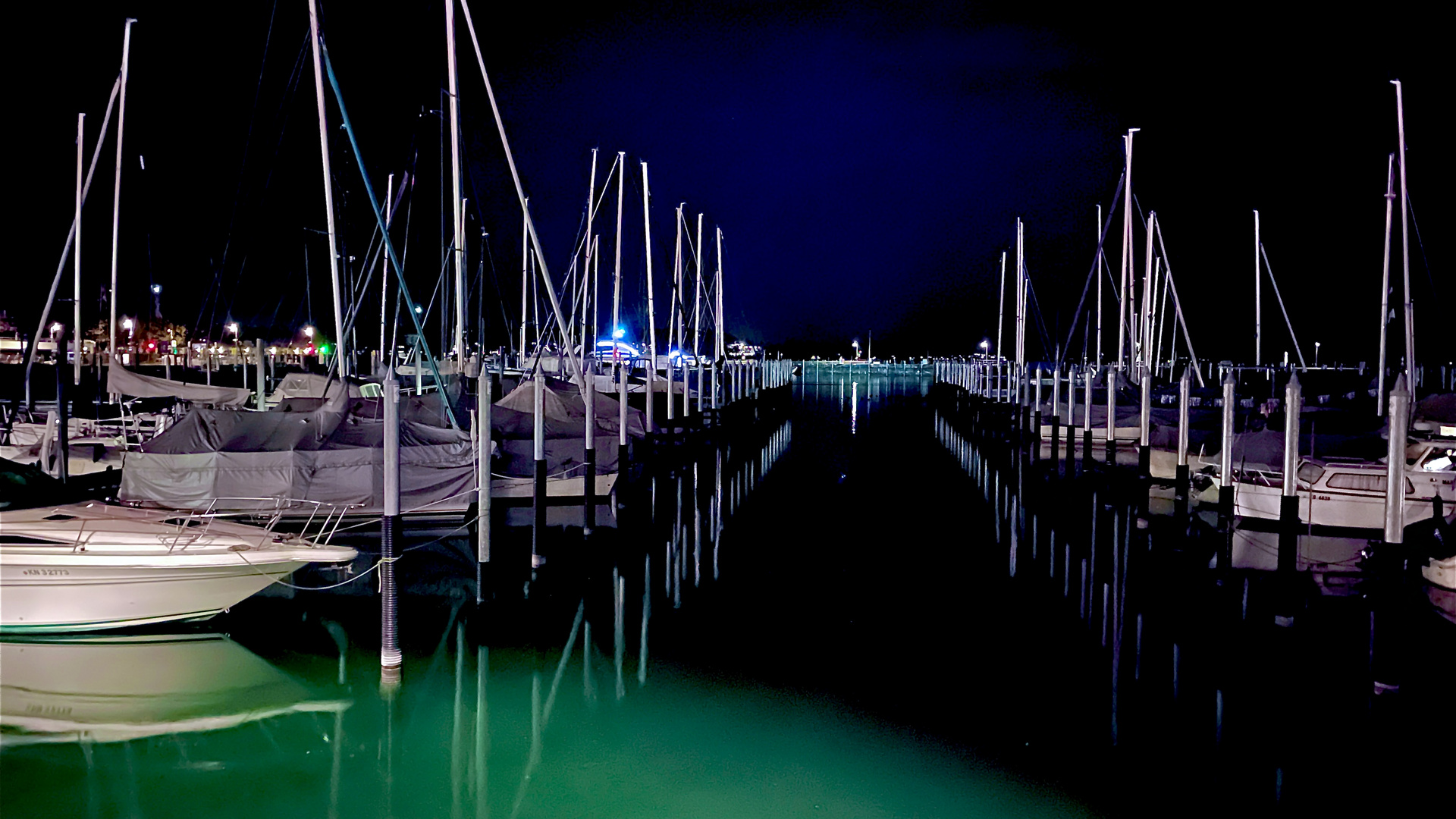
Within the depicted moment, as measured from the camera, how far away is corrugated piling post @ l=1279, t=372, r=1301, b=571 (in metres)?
13.1

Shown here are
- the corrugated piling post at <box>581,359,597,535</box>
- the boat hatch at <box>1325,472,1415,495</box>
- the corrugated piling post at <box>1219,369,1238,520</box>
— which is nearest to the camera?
the corrugated piling post at <box>1219,369,1238,520</box>

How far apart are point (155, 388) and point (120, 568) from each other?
16.8 m

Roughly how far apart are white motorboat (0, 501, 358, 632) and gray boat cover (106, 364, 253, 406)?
1527 centimetres

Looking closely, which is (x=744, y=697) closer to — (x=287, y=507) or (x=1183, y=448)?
(x=287, y=507)

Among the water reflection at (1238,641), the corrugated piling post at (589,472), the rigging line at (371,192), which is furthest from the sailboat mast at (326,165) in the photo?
the water reflection at (1238,641)

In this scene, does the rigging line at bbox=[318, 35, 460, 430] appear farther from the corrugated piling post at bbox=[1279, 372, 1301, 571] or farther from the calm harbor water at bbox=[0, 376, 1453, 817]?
the corrugated piling post at bbox=[1279, 372, 1301, 571]

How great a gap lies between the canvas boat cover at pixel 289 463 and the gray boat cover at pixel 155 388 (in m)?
7.80

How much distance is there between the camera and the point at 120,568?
1166cm

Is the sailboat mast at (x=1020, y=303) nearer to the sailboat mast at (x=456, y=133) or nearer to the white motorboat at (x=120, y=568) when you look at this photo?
the sailboat mast at (x=456, y=133)

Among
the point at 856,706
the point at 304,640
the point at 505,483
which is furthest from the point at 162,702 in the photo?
the point at 505,483

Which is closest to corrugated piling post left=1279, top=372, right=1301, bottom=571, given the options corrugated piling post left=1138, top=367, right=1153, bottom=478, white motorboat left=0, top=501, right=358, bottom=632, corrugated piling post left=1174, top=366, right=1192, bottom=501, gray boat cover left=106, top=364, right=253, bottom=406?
corrugated piling post left=1174, top=366, right=1192, bottom=501

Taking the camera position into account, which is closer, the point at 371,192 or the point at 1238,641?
the point at 1238,641

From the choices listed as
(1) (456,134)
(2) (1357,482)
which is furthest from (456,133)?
(2) (1357,482)

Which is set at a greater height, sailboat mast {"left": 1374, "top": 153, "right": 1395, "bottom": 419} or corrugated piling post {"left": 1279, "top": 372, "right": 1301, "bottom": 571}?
sailboat mast {"left": 1374, "top": 153, "right": 1395, "bottom": 419}
